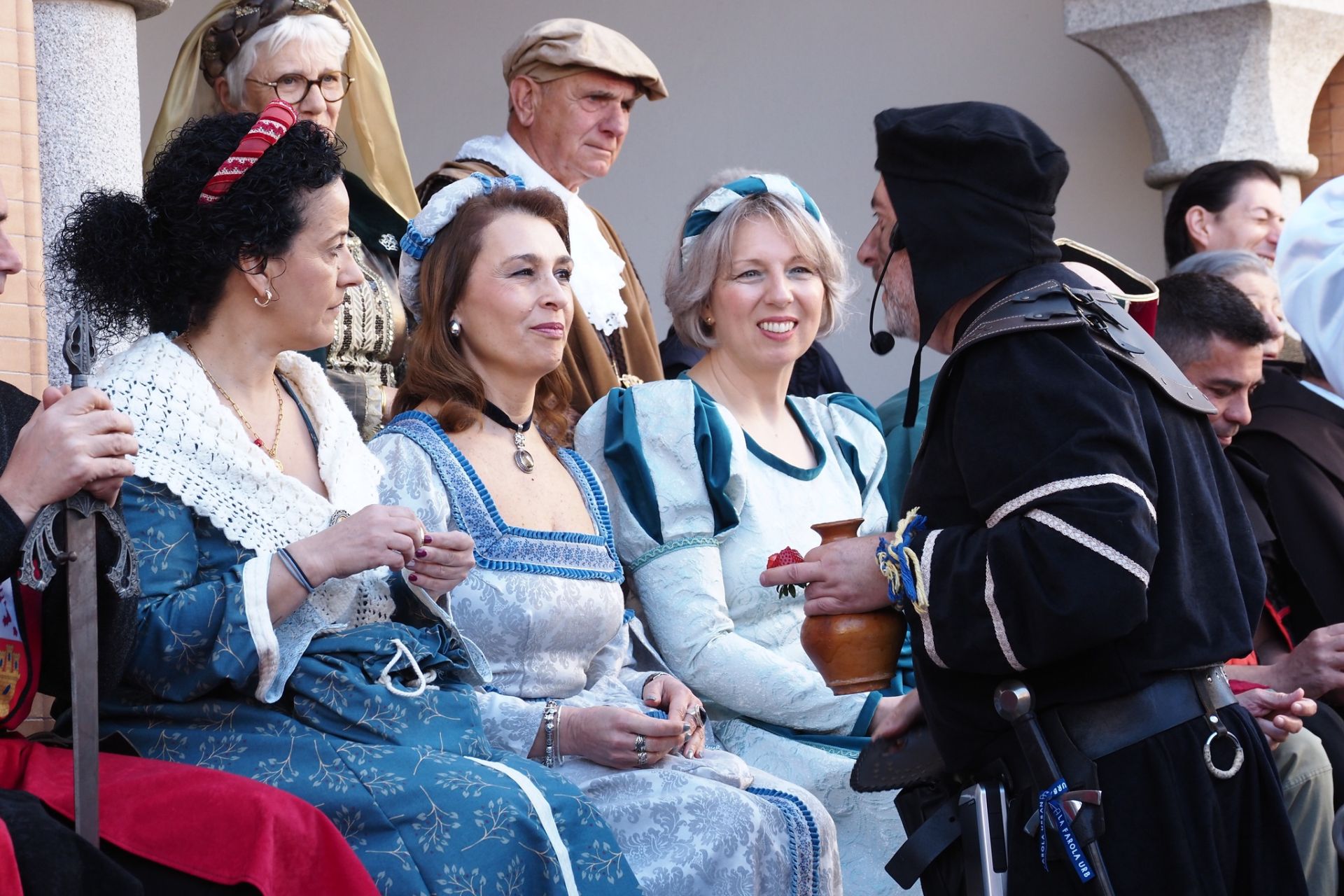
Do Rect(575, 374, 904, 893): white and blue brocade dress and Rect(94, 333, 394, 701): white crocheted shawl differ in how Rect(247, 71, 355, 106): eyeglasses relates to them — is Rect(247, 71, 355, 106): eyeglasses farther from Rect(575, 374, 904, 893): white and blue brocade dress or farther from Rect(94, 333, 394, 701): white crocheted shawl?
Rect(94, 333, 394, 701): white crocheted shawl

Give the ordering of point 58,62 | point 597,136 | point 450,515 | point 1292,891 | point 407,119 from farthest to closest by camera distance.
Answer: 1. point 407,119
2. point 597,136
3. point 58,62
4. point 450,515
5. point 1292,891

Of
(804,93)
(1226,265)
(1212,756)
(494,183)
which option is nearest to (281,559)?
(494,183)

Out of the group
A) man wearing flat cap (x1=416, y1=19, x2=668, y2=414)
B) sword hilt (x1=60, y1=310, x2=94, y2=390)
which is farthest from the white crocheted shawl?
man wearing flat cap (x1=416, y1=19, x2=668, y2=414)

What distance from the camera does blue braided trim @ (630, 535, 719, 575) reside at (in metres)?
3.95

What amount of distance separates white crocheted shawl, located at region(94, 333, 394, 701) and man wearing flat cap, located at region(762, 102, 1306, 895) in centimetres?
99

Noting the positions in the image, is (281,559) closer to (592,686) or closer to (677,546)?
(592,686)

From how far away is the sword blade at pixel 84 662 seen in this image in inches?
100

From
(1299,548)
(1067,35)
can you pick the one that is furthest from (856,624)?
(1067,35)

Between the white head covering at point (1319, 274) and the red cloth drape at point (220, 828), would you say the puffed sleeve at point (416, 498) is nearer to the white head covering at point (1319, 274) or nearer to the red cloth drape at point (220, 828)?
the red cloth drape at point (220, 828)

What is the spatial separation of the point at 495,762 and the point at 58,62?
2.12 metres

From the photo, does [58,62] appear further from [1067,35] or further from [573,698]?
[1067,35]

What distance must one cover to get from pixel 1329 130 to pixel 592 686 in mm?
4882

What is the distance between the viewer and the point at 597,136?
5273mm

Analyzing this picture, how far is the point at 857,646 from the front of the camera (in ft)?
9.85
